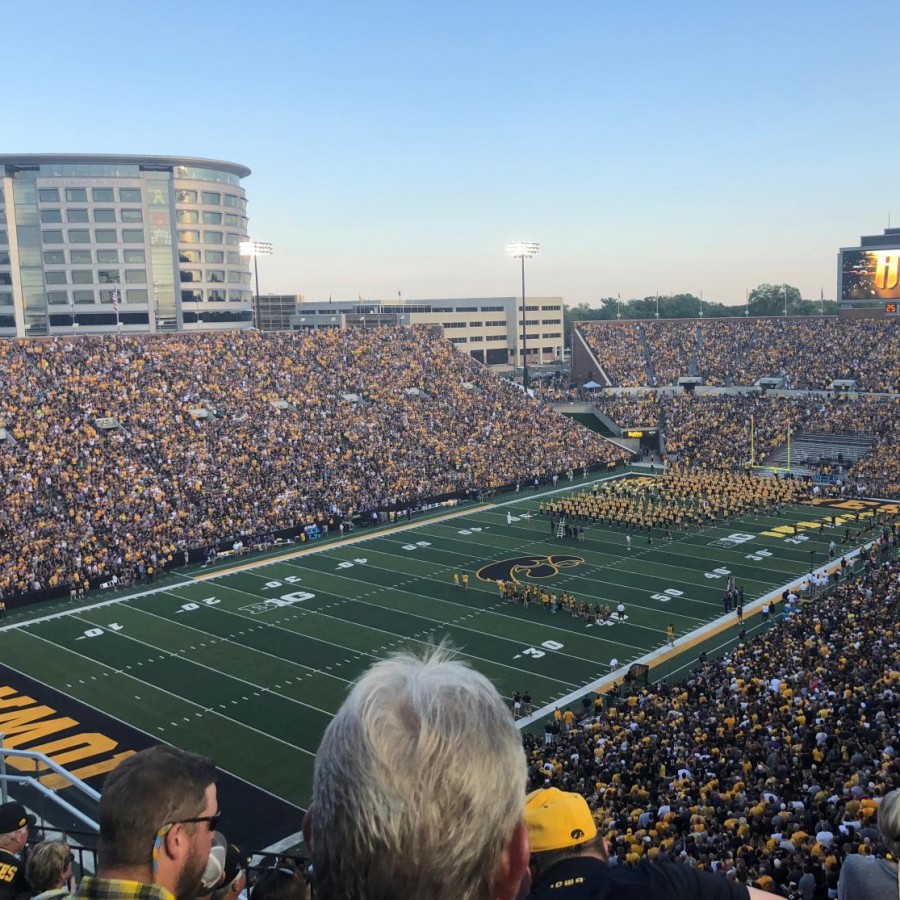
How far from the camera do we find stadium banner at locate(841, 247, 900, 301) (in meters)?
57.5

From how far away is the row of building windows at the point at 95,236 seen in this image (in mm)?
66562

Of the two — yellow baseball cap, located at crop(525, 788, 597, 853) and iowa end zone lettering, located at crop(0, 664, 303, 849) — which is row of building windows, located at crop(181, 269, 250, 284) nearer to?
iowa end zone lettering, located at crop(0, 664, 303, 849)

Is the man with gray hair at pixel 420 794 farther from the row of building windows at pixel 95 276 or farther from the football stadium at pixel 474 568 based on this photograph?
the row of building windows at pixel 95 276

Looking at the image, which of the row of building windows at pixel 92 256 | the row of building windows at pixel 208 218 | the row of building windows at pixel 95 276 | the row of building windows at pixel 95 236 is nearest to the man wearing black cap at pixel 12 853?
the row of building windows at pixel 95 276

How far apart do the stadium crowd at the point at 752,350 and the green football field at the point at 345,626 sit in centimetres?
2405

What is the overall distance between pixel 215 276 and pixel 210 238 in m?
2.95

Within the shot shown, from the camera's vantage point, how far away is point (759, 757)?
13805 mm

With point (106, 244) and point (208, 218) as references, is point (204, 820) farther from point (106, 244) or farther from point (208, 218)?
point (208, 218)

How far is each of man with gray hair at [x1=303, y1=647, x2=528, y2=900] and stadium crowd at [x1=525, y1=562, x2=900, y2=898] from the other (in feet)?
25.0

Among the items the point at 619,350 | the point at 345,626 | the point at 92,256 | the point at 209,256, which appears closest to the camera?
the point at 345,626

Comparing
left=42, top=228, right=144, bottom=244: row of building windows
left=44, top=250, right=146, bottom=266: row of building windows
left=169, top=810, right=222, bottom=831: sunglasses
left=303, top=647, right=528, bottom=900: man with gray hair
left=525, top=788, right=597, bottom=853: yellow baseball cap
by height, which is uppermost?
left=42, top=228, right=144, bottom=244: row of building windows

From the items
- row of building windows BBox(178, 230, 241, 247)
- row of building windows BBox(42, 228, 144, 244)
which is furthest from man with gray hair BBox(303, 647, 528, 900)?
row of building windows BBox(178, 230, 241, 247)

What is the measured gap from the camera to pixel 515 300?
308 ft

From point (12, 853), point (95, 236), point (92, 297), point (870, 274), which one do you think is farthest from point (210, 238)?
point (12, 853)
